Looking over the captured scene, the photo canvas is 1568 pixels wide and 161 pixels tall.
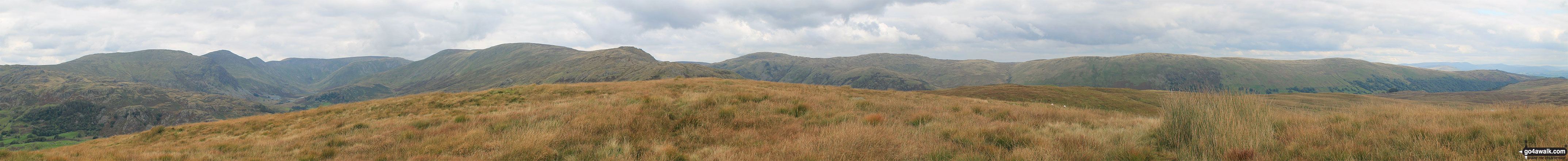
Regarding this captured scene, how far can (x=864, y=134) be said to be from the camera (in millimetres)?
8258

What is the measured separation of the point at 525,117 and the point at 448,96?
36.8ft

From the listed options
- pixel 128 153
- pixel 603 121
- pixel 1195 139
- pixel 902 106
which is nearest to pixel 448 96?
pixel 128 153

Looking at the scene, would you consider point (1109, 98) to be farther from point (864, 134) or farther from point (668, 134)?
point (668, 134)

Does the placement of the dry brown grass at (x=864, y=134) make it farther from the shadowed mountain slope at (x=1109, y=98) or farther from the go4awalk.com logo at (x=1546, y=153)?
the shadowed mountain slope at (x=1109, y=98)

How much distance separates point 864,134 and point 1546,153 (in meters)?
Answer: 6.96

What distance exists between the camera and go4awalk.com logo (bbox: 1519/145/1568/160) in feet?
17.9

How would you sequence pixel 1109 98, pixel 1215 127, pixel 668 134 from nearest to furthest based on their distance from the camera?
pixel 1215 127 → pixel 668 134 → pixel 1109 98

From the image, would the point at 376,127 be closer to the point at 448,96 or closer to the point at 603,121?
the point at 603,121

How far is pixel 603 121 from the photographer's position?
9891mm

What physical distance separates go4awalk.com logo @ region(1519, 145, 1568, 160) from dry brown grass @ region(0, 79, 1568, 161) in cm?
10

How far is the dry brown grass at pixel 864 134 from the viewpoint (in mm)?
6637

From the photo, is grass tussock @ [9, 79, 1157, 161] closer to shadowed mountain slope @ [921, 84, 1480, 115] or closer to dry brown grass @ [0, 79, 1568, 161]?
dry brown grass @ [0, 79, 1568, 161]

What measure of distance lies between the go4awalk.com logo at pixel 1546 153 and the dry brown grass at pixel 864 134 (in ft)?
0.33

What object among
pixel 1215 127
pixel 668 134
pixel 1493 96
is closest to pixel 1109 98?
pixel 1215 127
